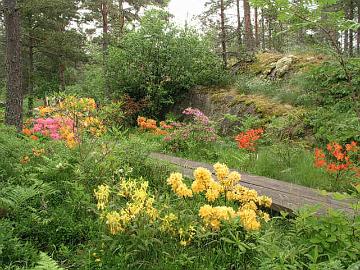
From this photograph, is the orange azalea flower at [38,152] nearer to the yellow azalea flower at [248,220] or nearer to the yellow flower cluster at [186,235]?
the yellow flower cluster at [186,235]

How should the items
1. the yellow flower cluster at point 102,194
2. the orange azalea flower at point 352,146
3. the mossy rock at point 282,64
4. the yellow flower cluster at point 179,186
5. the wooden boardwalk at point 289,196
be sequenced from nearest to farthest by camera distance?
the yellow flower cluster at point 102,194, the yellow flower cluster at point 179,186, the wooden boardwalk at point 289,196, the orange azalea flower at point 352,146, the mossy rock at point 282,64

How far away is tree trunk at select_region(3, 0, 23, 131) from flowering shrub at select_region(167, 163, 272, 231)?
684cm

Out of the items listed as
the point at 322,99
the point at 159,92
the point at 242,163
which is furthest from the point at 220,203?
the point at 159,92

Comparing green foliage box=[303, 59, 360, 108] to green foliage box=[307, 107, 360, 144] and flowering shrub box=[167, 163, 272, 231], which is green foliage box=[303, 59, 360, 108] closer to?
green foliage box=[307, 107, 360, 144]

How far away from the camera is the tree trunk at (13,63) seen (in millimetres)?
8695

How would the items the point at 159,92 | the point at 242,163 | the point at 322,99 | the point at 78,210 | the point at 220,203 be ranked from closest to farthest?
the point at 78,210 → the point at 220,203 → the point at 242,163 → the point at 322,99 → the point at 159,92

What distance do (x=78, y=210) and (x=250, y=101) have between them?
8488 millimetres

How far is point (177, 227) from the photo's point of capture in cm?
339

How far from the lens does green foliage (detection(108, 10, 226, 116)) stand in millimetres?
14219

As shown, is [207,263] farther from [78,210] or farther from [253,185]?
[253,185]

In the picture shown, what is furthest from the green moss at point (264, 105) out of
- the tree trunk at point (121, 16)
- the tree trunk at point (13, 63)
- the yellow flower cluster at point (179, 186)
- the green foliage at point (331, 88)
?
the tree trunk at point (121, 16)

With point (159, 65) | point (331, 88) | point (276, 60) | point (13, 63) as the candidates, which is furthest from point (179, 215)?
point (276, 60)

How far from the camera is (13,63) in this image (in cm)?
877

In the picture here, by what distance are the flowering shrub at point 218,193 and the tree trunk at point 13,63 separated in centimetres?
684
